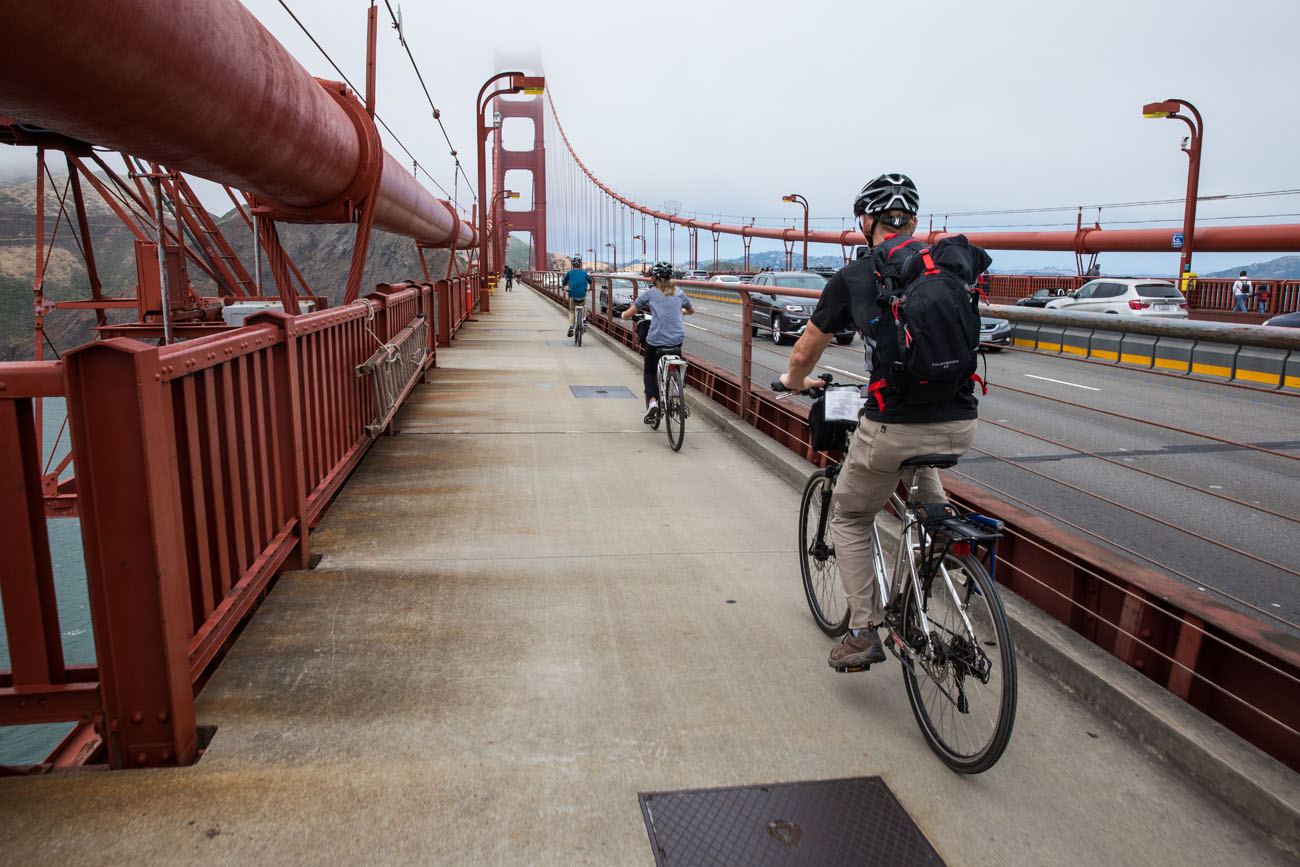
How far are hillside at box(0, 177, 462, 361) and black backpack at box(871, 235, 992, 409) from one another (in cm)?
1802

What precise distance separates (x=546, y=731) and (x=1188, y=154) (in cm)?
3122

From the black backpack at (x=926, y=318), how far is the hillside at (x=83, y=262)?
18.0m

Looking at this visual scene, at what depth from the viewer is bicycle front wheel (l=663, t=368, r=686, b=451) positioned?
7562 mm

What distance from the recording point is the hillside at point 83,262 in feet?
158

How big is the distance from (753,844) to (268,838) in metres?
1.28

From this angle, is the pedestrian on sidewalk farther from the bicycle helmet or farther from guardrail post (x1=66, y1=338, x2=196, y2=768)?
guardrail post (x1=66, y1=338, x2=196, y2=768)

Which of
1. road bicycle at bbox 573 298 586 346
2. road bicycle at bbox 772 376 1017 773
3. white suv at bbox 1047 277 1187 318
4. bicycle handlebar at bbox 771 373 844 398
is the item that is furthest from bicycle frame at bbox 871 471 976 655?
white suv at bbox 1047 277 1187 318

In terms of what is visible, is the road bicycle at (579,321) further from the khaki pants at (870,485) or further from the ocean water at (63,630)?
the khaki pants at (870,485)

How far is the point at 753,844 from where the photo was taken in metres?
2.44

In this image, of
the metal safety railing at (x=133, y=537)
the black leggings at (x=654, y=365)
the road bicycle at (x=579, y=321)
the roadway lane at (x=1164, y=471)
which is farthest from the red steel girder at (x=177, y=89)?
the road bicycle at (x=579, y=321)

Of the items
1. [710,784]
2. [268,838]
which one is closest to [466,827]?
[268,838]

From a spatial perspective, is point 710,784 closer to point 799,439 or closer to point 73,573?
point 799,439

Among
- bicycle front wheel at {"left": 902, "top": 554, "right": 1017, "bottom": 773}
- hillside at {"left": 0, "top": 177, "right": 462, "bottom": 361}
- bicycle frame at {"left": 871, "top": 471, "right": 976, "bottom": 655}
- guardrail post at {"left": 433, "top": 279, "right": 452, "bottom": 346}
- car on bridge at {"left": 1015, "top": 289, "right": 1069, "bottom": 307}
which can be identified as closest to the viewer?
bicycle front wheel at {"left": 902, "top": 554, "right": 1017, "bottom": 773}

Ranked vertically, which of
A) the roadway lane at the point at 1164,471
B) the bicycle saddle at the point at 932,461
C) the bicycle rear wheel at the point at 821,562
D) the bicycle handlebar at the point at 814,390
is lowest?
the roadway lane at the point at 1164,471
